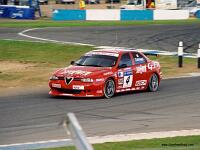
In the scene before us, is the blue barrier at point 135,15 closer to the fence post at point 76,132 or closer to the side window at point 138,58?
the side window at point 138,58

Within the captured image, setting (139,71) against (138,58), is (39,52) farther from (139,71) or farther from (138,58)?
(139,71)

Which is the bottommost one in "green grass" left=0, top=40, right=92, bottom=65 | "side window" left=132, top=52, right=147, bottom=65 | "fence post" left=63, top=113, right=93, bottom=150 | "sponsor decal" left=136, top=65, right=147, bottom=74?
"green grass" left=0, top=40, right=92, bottom=65

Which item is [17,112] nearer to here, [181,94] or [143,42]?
[181,94]

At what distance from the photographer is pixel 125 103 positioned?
15.8 metres

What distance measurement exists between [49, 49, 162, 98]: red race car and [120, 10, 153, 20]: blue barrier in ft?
125

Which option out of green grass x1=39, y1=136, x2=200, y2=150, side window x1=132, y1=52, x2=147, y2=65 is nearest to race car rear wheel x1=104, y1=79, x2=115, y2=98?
side window x1=132, y1=52, x2=147, y2=65

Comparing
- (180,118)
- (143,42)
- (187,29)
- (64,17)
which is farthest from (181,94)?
(64,17)

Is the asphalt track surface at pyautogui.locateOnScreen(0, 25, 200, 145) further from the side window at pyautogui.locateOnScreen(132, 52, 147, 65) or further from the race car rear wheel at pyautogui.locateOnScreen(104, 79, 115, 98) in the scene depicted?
the side window at pyautogui.locateOnScreen(132, 52, 147, 65)

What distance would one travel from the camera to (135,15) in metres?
57.2

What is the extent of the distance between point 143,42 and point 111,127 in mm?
22924

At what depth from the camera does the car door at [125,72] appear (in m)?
17.5

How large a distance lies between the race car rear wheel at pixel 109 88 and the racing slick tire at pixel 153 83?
5.64 feet

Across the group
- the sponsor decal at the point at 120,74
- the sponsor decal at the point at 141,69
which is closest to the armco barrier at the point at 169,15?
the sponsor decal at the point at 141,69

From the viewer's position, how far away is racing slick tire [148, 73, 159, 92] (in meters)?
18.6
